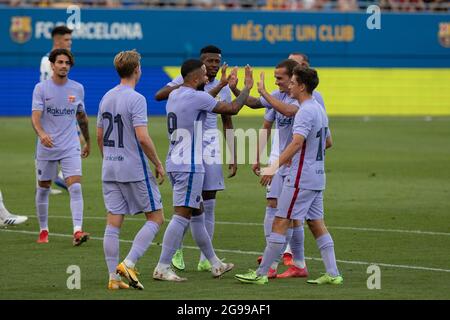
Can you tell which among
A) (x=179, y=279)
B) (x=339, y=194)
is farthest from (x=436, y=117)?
(x=179, y=279)

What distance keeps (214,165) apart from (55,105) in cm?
307

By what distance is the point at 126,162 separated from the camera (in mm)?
11039

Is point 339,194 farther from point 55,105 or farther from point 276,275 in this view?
point 276,275

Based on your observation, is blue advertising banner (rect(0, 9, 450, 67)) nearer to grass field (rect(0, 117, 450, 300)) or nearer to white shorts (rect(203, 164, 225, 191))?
grass field (rect(0, 117, 450, 300))

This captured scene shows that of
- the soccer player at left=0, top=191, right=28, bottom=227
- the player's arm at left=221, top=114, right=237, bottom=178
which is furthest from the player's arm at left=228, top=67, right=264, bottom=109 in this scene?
the soccer player at left=0, top=191, right=28, bottom=227

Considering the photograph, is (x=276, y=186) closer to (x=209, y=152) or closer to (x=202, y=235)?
(x=209, y=152)

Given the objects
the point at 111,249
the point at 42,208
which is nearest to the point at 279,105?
the point at 111,249

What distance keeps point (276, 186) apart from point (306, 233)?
300 centimetres

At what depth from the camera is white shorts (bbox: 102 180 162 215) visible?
11109 mm

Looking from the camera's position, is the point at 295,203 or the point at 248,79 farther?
the point at 248,79

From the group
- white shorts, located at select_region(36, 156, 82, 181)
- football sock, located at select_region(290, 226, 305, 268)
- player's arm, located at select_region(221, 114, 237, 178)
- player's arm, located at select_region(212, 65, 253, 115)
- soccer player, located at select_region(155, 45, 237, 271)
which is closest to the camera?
player's arm, located at select_region(212, 65, 253, 115)

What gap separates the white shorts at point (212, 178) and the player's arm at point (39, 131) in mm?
2691

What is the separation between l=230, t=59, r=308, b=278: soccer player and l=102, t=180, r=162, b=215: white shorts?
1453mm

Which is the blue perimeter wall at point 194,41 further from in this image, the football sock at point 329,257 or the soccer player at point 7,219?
the football sock at point 329,257
